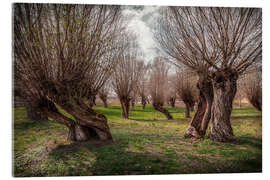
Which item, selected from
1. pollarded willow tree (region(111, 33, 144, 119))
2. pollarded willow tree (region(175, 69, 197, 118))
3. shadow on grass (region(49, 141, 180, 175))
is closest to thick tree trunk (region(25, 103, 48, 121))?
shadow on grass (region(49, 141, 180, 175))

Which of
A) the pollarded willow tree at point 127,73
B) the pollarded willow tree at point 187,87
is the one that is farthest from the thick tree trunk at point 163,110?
the pollarded willow tree at point 127,73

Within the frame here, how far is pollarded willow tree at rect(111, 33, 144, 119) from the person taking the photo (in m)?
4.25

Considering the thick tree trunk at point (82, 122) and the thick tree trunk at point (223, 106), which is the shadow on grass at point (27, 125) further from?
the thick tree trunk at point (223, 106)

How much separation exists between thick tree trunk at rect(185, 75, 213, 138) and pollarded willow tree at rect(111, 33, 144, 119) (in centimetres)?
175

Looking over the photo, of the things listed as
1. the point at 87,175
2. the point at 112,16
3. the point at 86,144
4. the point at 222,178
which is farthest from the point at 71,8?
the point at 222,178

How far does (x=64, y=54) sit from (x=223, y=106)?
390 centimetres

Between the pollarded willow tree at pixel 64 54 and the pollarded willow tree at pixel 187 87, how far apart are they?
7.38 ft

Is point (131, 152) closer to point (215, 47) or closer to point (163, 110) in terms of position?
point (163, 110)

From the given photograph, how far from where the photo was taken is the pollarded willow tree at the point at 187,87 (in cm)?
463

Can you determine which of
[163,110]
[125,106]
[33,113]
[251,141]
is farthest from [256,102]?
[33,113]

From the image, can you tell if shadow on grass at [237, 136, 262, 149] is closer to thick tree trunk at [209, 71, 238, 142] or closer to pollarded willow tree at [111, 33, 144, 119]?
thick tree trunk at [209, 71, 238, 142]

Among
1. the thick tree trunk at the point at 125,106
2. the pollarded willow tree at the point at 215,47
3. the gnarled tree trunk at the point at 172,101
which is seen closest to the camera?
the pollarded willow tree at the point at 215,47

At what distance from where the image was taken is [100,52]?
11.9 ft

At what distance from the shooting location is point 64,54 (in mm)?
3271
